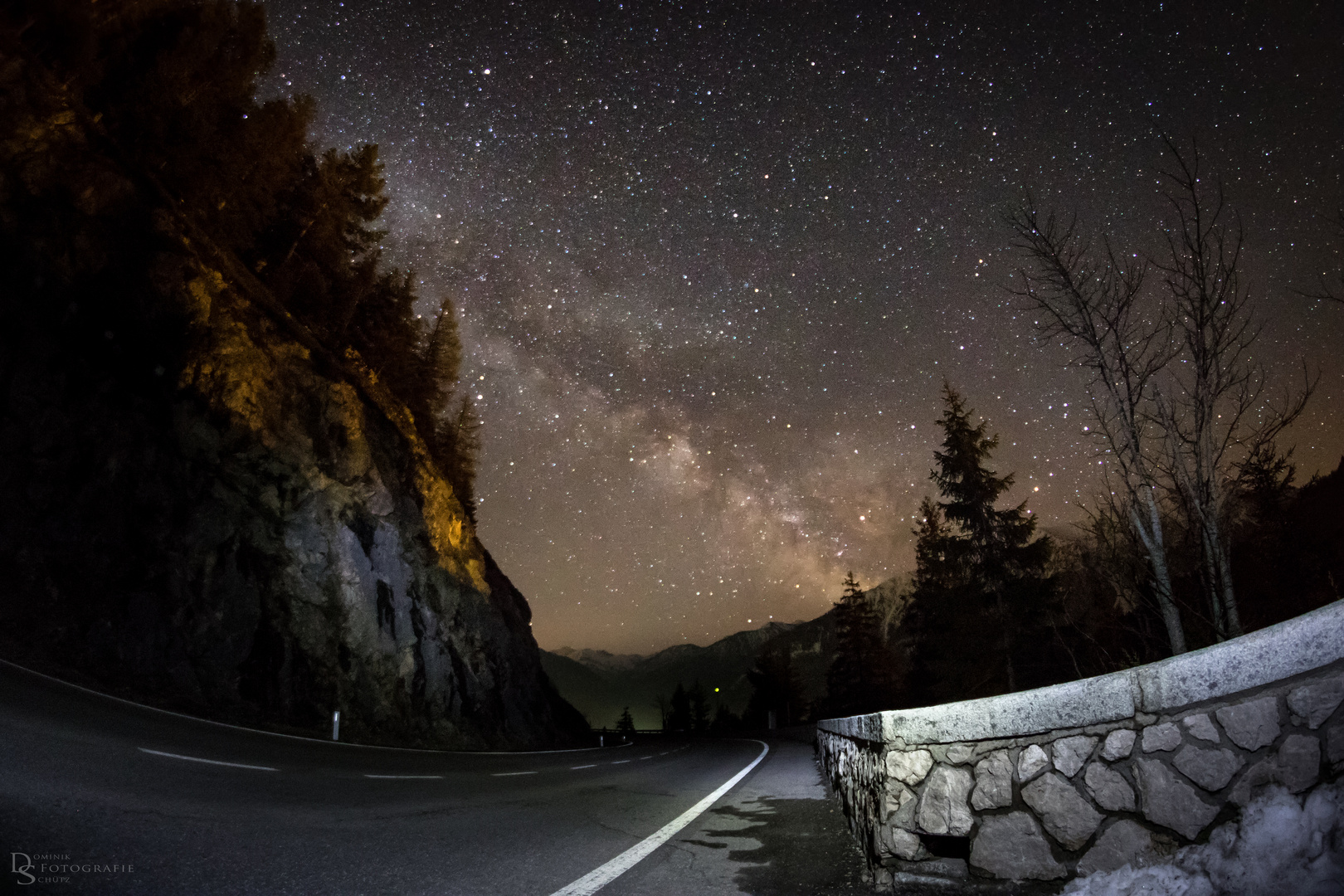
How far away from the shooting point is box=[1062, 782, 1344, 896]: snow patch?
189 centimetres

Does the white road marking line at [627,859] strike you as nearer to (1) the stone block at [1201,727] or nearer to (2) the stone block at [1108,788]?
(2) the stone block at [1108,788]

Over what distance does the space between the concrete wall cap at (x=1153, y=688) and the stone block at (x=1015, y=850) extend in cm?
40

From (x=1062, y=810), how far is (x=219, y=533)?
2100 cm

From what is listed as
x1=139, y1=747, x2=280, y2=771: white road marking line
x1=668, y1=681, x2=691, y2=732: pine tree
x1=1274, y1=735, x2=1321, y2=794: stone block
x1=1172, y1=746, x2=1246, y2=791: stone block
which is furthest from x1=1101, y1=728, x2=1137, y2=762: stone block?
x1=668, y1=681, x2=691, y2=732: pine tree

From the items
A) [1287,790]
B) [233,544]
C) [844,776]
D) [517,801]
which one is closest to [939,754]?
[1287,790]

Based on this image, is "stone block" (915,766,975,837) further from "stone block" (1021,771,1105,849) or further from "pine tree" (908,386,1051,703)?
"pine tree" (908,386,1051,703)

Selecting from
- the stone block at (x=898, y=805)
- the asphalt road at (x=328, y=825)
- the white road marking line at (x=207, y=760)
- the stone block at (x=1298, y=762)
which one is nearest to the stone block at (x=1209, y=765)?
the stone block at (x=1298, y=762)

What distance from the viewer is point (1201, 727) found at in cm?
251

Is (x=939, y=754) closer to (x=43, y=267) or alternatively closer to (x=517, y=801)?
(x=517, y=801)

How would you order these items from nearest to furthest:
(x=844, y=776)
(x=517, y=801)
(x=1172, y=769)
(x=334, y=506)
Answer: (x=1172, y=769) < (x=844, y=776) < (x=517, y=801) < (x=334, y=506)

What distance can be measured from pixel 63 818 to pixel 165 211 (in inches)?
858

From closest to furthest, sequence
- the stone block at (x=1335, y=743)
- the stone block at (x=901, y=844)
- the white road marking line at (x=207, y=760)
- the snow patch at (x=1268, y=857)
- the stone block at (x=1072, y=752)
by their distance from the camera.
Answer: the snow patch at (x=1268, y=857) → the stone block at (x=1335, y=743) → the stone block at (x=1072, y=752) → the stone block at (x=901, y=844) → the white road marking line at (x=207, y=760)

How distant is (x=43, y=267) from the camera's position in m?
16.7

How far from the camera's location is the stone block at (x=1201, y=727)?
248 centimetres
